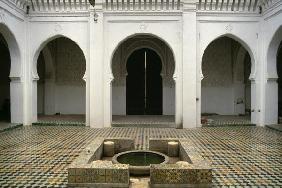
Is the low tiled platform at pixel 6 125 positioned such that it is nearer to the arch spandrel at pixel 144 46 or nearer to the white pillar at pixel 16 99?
the white pillar at pixel 16 99

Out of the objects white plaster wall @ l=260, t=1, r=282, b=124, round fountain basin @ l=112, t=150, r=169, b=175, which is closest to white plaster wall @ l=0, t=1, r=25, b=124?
round fountain basin @ l=112, t=150, r=169, b=175

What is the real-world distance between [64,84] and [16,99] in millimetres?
2465

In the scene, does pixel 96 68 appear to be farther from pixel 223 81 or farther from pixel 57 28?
A: pixel 223 81

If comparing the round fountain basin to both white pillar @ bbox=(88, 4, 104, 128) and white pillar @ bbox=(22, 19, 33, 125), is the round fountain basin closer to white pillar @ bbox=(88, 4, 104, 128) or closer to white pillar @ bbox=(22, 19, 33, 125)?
white pillar @ bbox=(88, 4, 104, 128)

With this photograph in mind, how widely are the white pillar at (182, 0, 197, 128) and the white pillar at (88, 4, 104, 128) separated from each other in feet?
6.97

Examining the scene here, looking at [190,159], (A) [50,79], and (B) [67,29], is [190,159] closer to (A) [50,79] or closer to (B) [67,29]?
(B) [67,29]

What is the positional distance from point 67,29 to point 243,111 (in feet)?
20.0

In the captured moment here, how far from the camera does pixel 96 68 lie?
8164mm

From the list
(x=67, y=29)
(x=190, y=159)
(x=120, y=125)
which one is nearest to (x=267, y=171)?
(x=190, y=159)

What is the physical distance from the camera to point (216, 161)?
4656 millimetres

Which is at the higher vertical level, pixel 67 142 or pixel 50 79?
pixel 50 79

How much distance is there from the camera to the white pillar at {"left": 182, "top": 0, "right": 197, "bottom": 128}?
8016 millimetres

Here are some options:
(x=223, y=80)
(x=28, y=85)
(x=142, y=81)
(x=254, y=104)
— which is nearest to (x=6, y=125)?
(x=28, y=85)

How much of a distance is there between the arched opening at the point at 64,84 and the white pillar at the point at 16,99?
7.11ft
